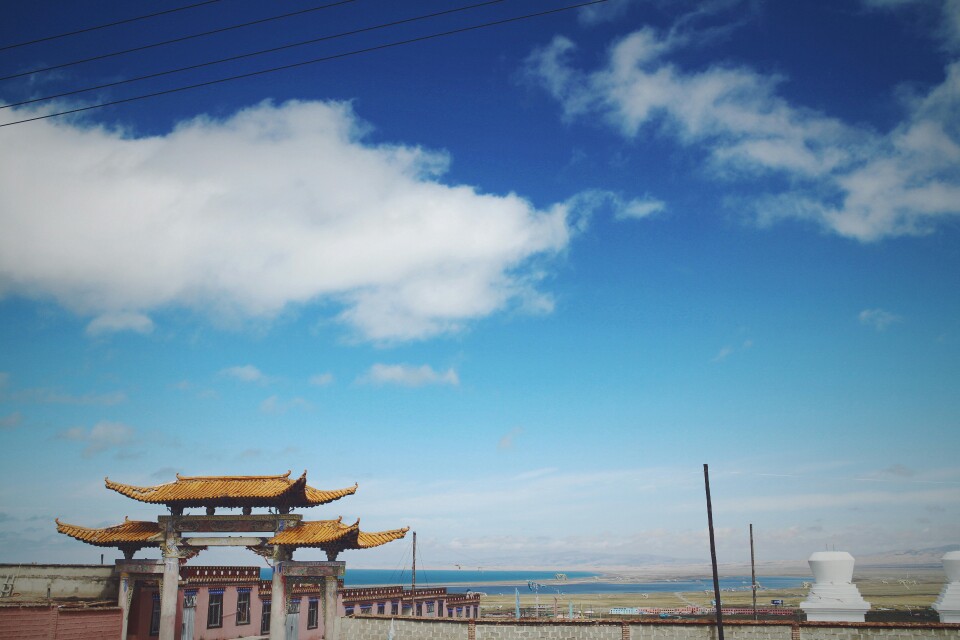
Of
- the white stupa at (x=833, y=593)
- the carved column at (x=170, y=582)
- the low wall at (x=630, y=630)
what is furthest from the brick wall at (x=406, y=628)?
the white stupa at (x=833, y=593)

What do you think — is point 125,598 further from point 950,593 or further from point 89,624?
point 950,593

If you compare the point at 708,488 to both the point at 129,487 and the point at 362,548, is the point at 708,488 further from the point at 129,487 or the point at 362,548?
the point at 129,487

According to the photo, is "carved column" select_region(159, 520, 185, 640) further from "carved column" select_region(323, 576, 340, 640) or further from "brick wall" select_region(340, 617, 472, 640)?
"brick wall" select_region(340, 617, 472, 640)

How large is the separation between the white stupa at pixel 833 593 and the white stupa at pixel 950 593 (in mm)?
2636

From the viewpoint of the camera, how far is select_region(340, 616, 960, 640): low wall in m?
24.2

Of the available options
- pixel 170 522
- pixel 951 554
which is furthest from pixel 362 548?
pixel 951 554

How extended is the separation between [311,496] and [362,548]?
3.29m

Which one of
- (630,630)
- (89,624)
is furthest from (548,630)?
(89,624)

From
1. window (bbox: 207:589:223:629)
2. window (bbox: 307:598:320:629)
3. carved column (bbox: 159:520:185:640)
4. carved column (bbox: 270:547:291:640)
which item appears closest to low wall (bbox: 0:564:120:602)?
carved column (bbox: 159:520:185:640)

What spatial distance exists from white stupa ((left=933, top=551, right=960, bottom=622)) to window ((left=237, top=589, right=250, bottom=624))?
32.0m

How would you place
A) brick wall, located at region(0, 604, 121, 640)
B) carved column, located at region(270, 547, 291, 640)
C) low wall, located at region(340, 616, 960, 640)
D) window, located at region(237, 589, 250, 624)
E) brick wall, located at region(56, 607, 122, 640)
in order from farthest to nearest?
window, located at region(237, 589, 250, 624) → brick wall, located at region(56, 607, 122, 640) → carved column, located at region(270, 547, 291, 640) → brick wall, located at region(0, 604, 121, 640) → low wall, located at region(340, 616, 960, 640)

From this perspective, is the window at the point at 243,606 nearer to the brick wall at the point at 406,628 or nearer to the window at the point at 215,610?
the window at the point at 215,610

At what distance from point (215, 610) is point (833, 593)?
2865 centimetres

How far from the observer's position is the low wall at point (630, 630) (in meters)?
24.2
